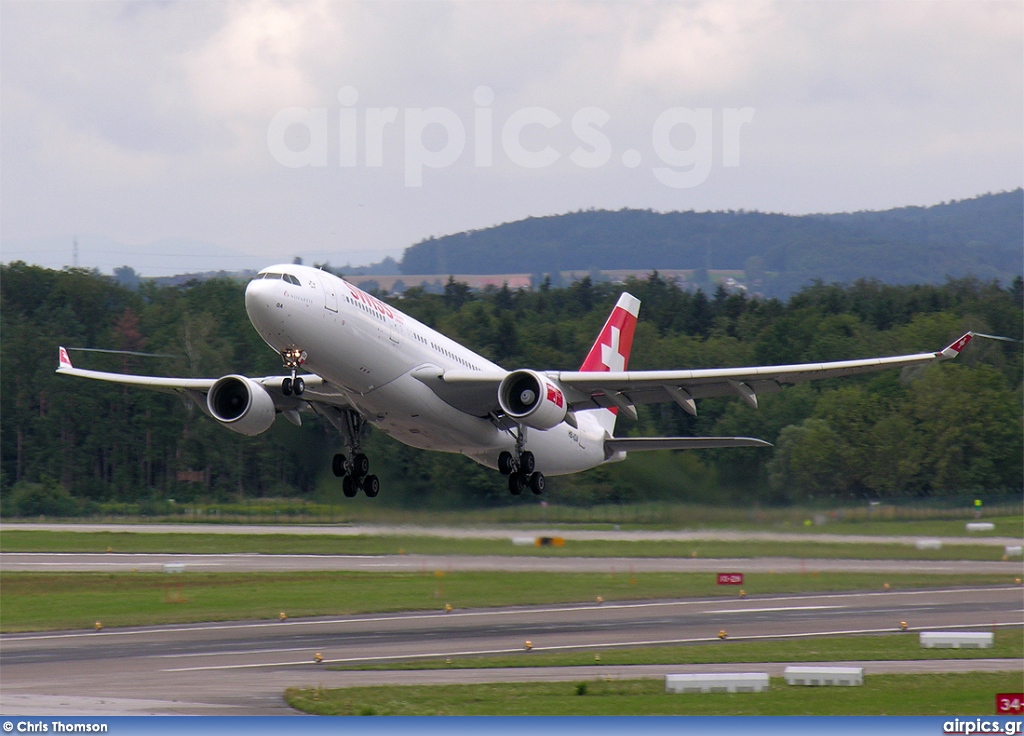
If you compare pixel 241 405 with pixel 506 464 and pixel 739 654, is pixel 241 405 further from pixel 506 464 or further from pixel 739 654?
pixel 739 654

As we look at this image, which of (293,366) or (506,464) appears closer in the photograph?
(293,366)

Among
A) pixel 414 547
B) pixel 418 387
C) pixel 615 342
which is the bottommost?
pixel 414 547

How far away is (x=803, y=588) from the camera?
43625 mm

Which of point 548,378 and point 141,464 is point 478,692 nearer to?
point 548,378

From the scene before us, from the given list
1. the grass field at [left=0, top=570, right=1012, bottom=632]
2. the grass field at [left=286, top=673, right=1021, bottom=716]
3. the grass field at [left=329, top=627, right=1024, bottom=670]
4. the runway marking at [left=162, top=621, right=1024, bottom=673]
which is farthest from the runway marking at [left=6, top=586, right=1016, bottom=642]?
the grass field at [left=286, top=673, right=1021, bottom=716]

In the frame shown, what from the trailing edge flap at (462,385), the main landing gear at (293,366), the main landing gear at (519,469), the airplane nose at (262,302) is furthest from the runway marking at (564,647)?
the airplane nose at (262,302)

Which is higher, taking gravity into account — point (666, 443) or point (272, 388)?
point (272, 388)

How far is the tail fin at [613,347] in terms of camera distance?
4006 cm

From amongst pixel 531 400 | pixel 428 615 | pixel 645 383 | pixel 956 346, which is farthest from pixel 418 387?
pixel 428 615

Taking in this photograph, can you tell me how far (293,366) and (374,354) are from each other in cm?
195

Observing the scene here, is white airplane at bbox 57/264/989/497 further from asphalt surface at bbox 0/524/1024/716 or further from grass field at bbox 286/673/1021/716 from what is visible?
grass field at bbox 286/673/1021/716

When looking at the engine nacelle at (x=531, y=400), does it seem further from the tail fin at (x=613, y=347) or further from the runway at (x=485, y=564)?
the runway at (x=485, y=564)

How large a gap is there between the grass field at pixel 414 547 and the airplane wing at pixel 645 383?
7.14 meters

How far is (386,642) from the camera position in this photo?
34.7 m
